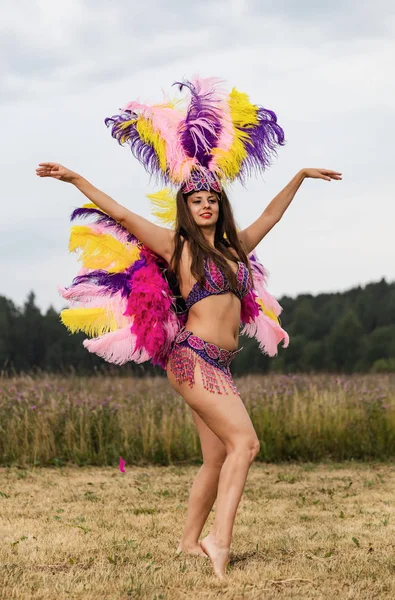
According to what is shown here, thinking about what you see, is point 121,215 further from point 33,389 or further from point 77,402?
point 33,389

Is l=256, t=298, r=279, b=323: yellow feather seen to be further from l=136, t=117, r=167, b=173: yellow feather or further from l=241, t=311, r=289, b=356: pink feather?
l=136, t=117, r=167, b=173: yellow feather

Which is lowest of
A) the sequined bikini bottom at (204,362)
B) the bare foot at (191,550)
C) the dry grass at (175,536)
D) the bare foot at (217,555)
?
the dry grass at (175,536)

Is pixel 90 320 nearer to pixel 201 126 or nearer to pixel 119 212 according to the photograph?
pixel 119 212

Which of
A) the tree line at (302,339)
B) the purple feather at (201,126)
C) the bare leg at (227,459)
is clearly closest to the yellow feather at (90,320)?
the bare leg at (227,459)

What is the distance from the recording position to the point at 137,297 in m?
4.71

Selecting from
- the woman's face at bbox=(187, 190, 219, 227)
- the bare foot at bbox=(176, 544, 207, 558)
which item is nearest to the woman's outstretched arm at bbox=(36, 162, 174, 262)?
the woman's face at bbox=(187, 190, 219, 227)

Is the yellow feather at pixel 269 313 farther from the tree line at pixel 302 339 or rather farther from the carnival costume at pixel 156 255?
the tree line at pixel 302 339

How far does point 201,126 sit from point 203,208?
59 centimetres

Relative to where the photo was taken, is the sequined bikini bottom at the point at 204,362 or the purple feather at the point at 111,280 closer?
the sequined bikini bottom at the point at 204,362

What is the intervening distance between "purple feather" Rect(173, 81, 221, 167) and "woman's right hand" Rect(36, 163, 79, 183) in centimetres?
72

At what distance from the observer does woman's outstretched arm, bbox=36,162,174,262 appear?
454cm

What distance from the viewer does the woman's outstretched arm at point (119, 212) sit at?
4539mm

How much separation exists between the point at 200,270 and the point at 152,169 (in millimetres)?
907

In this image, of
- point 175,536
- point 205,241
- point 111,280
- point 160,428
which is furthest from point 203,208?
point 160,428
